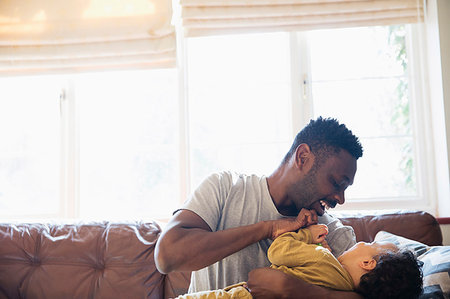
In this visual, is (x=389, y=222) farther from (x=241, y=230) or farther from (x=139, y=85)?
(x=139, y=85)

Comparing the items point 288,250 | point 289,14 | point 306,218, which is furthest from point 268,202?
point 289,14

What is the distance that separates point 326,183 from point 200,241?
1.81 ft

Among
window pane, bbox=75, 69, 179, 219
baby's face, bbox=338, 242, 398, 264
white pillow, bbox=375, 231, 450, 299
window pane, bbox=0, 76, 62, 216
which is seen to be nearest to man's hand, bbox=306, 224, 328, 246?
baby's face, bbox=338, 242, 398, 264

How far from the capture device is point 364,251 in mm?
1670

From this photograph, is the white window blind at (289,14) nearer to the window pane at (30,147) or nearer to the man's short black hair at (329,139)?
the window pane at (30,147)

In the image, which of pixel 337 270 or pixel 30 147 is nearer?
pixel 337 270

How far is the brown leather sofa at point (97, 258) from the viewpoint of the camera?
2.30 m

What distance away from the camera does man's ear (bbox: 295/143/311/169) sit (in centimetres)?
181

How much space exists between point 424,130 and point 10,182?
283 centimetres

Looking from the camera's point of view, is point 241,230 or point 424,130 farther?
point 424,130

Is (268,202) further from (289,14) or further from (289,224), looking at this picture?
(289,14)

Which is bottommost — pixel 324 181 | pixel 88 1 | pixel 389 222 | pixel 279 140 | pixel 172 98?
pixel 389 222

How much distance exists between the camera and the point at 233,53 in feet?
10.6

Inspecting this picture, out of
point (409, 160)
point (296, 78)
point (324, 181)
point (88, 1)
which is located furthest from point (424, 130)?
Answer: point (88, 1)
